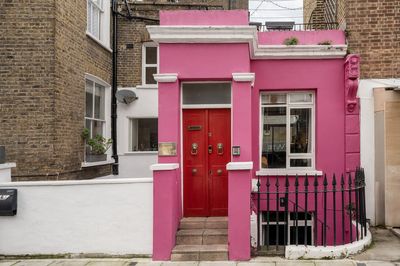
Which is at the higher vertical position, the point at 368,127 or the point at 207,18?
the point at 207,18

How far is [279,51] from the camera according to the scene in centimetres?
916

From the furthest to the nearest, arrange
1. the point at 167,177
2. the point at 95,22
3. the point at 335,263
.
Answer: the point at 95,22 → the point at 167,177 → the point at 335,263

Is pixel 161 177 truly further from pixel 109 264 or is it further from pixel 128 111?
pixel 128 111

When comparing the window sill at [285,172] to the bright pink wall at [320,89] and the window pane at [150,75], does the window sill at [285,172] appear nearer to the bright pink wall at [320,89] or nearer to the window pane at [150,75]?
the bright pink wall at [320,89]

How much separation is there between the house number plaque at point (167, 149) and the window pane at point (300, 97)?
11.5ft

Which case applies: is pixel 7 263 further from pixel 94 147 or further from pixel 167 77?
pixel 94 147

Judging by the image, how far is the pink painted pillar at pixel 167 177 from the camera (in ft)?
Answer: 23.1

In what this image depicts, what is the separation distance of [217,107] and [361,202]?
3300 millimetres

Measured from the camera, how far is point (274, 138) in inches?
377

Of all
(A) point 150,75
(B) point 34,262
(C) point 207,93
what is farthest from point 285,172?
(A) point 150,75

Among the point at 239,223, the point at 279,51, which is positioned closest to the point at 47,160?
the point at 239,223

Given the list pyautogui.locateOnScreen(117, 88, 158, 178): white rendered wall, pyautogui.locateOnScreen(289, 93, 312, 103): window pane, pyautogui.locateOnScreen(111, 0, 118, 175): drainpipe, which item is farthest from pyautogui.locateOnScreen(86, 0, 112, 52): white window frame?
pyautogui.locateOnScreen(289, 93, 312, 103): window pane

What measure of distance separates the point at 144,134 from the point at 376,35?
8.07 meters

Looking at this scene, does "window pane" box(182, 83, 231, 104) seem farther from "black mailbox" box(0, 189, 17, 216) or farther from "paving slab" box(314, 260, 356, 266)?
"black mailbox" box(0, 189, 17, 216)
